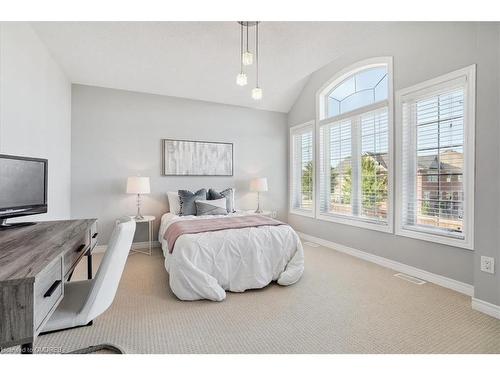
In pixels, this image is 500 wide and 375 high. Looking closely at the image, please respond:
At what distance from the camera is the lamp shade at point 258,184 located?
4809 mm

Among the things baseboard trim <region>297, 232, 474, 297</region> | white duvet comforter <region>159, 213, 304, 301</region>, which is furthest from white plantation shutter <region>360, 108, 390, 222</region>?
white duvet comforter <region>159, 213, 304, 301</region>

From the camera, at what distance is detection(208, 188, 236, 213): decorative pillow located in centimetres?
438

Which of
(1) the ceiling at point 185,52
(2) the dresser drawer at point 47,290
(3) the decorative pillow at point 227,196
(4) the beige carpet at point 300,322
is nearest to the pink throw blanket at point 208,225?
(4) the beige carpet at point 300,322

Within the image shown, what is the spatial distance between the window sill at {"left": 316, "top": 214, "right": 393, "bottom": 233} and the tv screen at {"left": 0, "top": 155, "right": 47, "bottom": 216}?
3782 mm

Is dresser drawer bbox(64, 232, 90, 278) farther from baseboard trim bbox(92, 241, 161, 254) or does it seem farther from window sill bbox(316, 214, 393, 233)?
window sill bbox(316, 214, 393, 233)

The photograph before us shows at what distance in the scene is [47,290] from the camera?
110 centimetres

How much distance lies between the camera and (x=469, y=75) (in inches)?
99.3

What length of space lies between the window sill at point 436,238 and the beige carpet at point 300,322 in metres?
0.49

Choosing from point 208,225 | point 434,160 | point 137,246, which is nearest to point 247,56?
point 208,225
